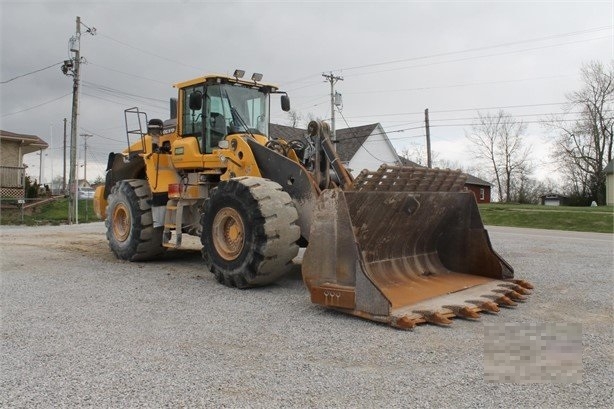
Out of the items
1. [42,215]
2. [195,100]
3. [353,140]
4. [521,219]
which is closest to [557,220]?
[521,219]

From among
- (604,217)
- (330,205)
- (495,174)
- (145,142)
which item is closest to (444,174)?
(330,205)

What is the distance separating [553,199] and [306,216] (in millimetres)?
64909

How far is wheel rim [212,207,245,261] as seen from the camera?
22.0ft

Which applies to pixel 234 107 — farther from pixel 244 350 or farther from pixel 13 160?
pixel 13 160

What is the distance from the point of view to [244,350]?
168 inches

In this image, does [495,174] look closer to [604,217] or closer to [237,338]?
[604,217]

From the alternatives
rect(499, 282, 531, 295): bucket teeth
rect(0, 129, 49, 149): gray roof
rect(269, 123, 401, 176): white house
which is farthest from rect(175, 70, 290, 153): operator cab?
rect(269, 123, 401, 176): white house

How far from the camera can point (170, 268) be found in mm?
8789

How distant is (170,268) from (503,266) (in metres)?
5.36

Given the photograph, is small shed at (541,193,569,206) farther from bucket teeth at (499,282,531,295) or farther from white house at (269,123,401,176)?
bucket teeth at (499,282,531,295)

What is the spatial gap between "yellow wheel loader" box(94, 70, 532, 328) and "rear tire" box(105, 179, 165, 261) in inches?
0.9

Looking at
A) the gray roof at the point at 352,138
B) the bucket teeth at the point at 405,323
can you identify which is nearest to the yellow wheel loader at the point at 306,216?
the bucket teeth at the point at 405,323

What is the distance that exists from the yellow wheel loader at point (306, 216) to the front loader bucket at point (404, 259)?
0.01 meters

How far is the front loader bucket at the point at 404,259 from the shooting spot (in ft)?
16.8
